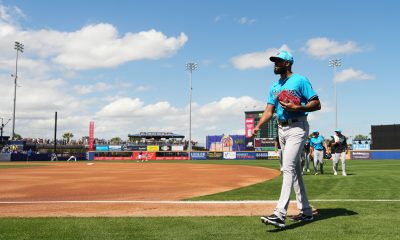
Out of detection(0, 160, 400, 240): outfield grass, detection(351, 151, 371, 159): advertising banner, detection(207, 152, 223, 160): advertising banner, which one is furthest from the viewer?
detection(207, 152, 223, 160): advertising banner

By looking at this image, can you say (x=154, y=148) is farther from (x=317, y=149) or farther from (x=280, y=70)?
(x=280, y=70)

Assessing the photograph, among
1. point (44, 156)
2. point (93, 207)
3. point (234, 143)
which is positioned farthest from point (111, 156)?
point (93, 207)

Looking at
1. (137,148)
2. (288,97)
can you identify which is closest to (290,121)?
(288,97)

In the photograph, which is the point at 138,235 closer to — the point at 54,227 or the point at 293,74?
the point at 54,227

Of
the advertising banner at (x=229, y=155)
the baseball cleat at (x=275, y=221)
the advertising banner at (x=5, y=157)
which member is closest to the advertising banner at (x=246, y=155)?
the advertising banner at (x=229, y=155)

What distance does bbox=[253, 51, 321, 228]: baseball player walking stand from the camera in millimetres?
4645

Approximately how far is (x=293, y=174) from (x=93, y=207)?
347cm

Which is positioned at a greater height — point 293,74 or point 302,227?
point 293,74

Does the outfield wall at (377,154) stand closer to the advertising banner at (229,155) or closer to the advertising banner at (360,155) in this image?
the advertising banner at (360,155)

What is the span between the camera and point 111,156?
213 ft

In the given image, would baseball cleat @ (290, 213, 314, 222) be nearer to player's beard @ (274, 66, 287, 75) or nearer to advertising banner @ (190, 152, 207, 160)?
player's beard @ (274, 66, 287, 75)

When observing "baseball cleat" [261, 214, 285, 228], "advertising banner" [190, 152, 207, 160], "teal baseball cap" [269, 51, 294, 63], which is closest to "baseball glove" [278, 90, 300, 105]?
"teal baseball cap" [269, 51, 294, 63]

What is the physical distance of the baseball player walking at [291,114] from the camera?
4.64 meters

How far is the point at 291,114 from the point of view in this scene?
187 inches
